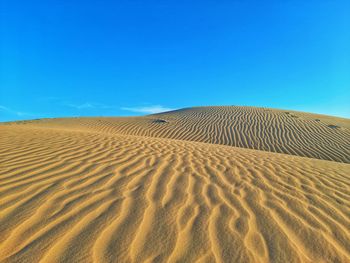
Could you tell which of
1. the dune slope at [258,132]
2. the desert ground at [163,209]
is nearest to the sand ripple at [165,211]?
the desert ground at [163,209]

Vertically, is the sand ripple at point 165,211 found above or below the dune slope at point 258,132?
below

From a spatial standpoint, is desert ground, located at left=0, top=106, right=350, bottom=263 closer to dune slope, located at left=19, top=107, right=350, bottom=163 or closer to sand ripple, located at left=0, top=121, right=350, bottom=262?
sand ripple, located at left=0, top=121, right=350, bottom=262

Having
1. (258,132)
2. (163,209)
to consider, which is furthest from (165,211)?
(258,132)

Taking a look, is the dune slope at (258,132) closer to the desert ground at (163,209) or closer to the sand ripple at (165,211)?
the desert ground at (163,209)

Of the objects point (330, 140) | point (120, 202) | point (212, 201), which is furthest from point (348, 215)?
point (330, 140)

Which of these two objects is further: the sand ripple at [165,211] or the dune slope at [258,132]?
the dune slope at [258,132]

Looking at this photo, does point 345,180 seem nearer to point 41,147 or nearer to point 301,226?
point 301,226

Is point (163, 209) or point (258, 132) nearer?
point (163, 209)

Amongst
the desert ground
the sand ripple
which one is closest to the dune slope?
the desert ground

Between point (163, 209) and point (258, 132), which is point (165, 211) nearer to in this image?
point (163, 209)

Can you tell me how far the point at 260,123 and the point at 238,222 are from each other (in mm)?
15233

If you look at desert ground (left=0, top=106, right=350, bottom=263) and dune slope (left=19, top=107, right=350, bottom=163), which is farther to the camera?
dune slope (left=19, top=107, right=350, bottom=163)

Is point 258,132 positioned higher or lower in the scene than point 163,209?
higher

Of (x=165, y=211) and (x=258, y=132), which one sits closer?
(x=165, y=211)
